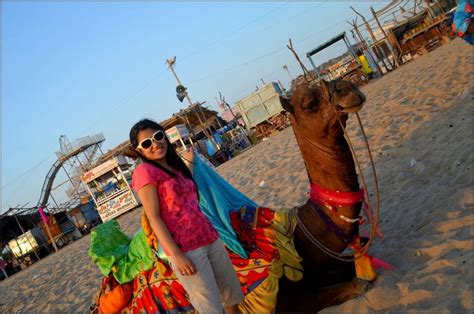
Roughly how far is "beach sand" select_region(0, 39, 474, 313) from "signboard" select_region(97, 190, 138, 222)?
9827 mm

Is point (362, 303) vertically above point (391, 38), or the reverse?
point (391, 38)

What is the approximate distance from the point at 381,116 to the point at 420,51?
55.5ft

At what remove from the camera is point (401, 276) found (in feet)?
10.1

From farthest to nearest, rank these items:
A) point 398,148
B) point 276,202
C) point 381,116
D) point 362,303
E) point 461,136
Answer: point 381,116 < point 276,202 < point 398,148 < point 461,136 < point 362,303

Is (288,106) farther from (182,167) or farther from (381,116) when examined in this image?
(381,116)

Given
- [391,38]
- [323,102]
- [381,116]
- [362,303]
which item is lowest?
[362,303]

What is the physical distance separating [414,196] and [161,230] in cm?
305

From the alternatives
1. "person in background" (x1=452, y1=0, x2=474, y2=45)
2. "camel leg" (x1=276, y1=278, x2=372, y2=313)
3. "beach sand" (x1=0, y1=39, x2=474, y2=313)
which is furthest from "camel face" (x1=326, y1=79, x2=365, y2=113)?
"person in background" (x1=452, y1=0, x2=474, y2=45)

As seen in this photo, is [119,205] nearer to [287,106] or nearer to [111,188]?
[111,188]

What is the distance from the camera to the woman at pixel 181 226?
7.81 ft

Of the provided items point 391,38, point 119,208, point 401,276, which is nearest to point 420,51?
point 391,38

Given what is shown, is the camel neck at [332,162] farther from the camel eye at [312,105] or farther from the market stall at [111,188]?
the market stall at [111,188]

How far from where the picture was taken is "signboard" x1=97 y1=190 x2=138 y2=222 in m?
20.8

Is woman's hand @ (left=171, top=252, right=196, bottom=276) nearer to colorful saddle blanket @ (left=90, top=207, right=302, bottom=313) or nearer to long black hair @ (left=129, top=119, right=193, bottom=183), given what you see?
long black hair @ (left=129, top=119, right=193, bottom=183)
